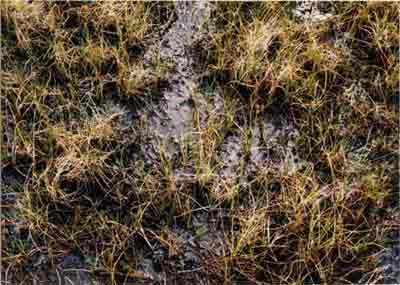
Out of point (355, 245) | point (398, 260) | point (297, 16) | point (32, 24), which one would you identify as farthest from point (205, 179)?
point (32, 24)

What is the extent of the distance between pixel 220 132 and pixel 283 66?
42 centimetres

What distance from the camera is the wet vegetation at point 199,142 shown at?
6.63 feet

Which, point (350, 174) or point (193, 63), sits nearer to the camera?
point (350, 174)

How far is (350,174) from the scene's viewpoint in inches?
85.3

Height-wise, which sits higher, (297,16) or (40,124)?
(297,16)

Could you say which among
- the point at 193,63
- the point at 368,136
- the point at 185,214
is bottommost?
the point at 185,214

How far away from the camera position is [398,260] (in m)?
2.04

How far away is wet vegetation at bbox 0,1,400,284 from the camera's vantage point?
6.63 ft

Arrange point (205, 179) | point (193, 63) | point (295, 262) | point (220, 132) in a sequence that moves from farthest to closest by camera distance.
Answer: point (193, 63)
point (220, 132)
point (205, 179)
point (295, 262)

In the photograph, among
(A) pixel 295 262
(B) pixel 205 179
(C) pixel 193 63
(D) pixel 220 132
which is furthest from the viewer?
(C) pixel 193 63

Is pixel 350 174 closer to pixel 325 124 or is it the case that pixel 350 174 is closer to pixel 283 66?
pixel 325 124

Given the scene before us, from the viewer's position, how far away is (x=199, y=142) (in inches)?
86.7

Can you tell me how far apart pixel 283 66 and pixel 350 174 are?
564 millimetres

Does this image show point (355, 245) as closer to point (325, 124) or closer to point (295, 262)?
point (295, 262)
